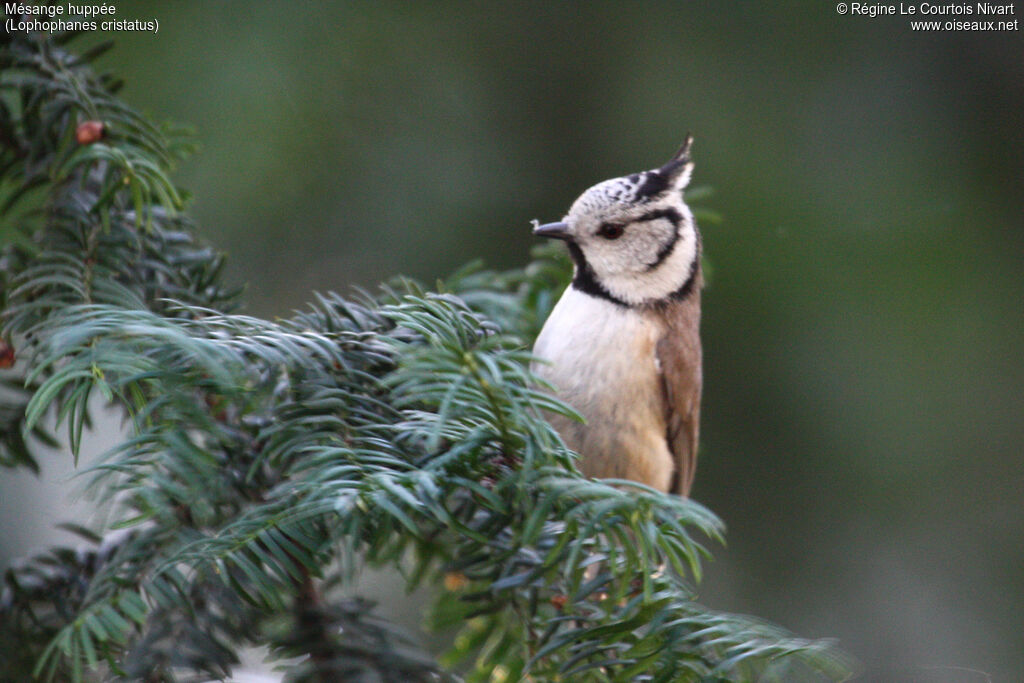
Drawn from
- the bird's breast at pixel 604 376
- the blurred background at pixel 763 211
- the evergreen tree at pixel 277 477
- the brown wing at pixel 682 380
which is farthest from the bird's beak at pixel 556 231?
the evergreen tree at pixel 277 477

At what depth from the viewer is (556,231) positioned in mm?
1892

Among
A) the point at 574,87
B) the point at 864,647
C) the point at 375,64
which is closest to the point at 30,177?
the point at 375,64

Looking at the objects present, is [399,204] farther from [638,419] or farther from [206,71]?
[638,419]

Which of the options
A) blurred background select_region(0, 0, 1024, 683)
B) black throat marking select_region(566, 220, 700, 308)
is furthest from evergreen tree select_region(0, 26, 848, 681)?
blurred background select_region(0, 0, 1024, 683)

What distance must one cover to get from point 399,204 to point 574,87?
2.22 feet

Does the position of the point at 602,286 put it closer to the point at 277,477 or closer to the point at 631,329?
the point at 631,329

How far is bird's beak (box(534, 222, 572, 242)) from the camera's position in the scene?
1874mm

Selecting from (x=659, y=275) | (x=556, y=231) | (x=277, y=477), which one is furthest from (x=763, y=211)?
(x=277, y=477)

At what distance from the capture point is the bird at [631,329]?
1834 mm

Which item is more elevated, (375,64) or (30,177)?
(375,64)

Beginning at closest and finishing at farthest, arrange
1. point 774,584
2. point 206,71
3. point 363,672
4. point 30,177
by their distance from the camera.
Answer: point 363,672 < point 30,177 < point 206,71 < point 774,584

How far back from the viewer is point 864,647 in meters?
2.42

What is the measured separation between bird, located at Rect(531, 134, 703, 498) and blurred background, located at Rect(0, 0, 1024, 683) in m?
0.48

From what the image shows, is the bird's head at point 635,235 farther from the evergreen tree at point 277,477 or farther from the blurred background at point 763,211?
the evergreen tree at point 277,477
